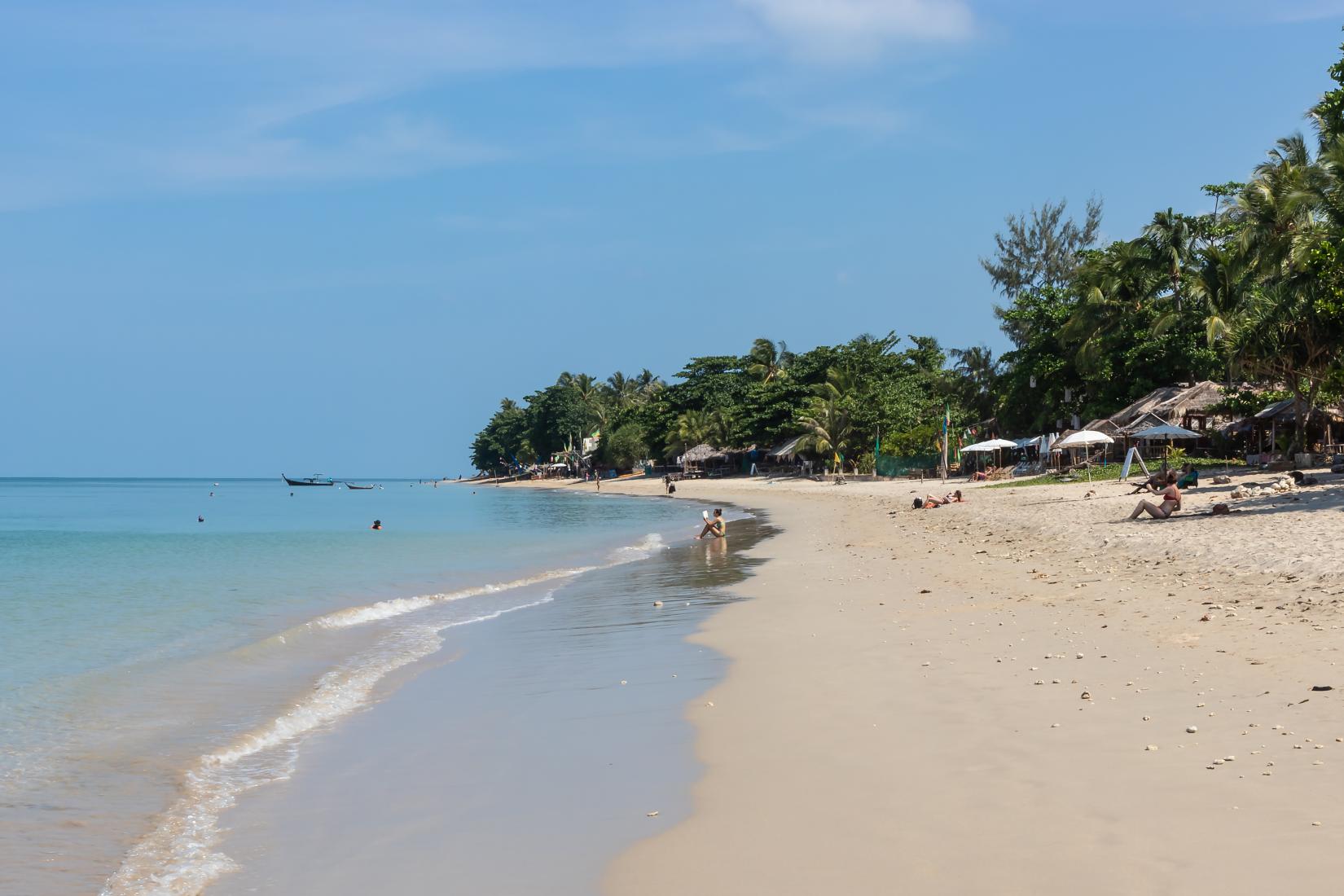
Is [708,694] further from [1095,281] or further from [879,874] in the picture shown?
[1095,281]

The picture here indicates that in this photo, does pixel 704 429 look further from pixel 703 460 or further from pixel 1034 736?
pixel 1034 736

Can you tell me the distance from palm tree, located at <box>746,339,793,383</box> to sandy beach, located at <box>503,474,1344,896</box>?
71.9 metres

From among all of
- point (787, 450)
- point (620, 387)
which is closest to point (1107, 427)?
point (787, 450)

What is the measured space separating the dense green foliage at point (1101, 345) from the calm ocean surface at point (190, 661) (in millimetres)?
17450

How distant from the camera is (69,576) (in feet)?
74.6

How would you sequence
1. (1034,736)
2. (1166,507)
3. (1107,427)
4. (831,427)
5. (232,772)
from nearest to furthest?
1. (1034,736)
2. (232,772)
3. (1166,507)
4. (1107,427)
5. (831,427)

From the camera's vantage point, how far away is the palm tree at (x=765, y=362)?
85.1m

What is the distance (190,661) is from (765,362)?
76.0 m

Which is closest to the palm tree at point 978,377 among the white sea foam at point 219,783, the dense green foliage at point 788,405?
the dense green foliage at point 788,405

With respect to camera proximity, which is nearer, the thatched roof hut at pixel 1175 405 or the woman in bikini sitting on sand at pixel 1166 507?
the woman in bikini sitting on sand at pixel 1166 507

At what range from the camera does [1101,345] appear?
1617 inches

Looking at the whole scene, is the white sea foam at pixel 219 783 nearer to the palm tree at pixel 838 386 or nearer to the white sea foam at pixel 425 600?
the white sea foam at pixel 425 600

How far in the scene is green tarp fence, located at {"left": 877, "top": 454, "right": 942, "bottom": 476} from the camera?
174 feet

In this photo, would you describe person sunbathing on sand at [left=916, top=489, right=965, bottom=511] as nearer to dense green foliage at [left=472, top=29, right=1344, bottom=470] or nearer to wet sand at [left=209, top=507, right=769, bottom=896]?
dense green foliage at [left=472, top=29, right=1344, bottom=470]
